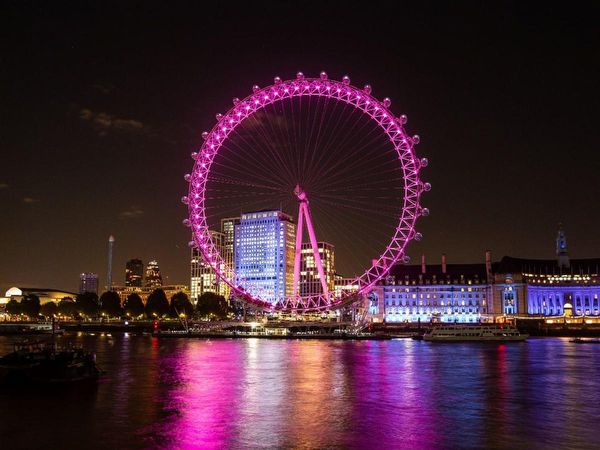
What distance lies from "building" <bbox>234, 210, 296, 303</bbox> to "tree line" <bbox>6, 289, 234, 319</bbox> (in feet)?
124

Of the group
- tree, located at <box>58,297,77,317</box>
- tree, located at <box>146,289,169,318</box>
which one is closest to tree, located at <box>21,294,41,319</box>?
tree, located at <box>58,297,77,317</box>

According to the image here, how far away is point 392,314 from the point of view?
145000mm

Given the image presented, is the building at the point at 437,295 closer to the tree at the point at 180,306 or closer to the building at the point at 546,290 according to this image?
the building at the point at 546,290

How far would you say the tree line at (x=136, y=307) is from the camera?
12900 centimetres

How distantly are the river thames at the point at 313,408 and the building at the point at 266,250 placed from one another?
136402 mm

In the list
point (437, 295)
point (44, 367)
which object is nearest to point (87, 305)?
point (437, 295)

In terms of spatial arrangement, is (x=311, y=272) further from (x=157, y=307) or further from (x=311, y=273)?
(x=157, y=307)

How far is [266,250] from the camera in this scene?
18562 cm

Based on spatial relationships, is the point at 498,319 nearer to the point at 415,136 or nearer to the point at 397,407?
the point at 415,136

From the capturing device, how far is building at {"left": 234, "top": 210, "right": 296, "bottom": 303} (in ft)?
597

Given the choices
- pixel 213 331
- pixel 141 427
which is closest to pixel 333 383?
pixel 141 427

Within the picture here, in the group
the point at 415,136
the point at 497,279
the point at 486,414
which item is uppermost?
the point at 415,136

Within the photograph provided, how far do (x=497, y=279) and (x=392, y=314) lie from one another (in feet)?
78.4

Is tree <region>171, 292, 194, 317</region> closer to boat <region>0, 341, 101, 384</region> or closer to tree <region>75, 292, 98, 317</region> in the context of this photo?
tree <region>75, 292, 98, 317</region>
